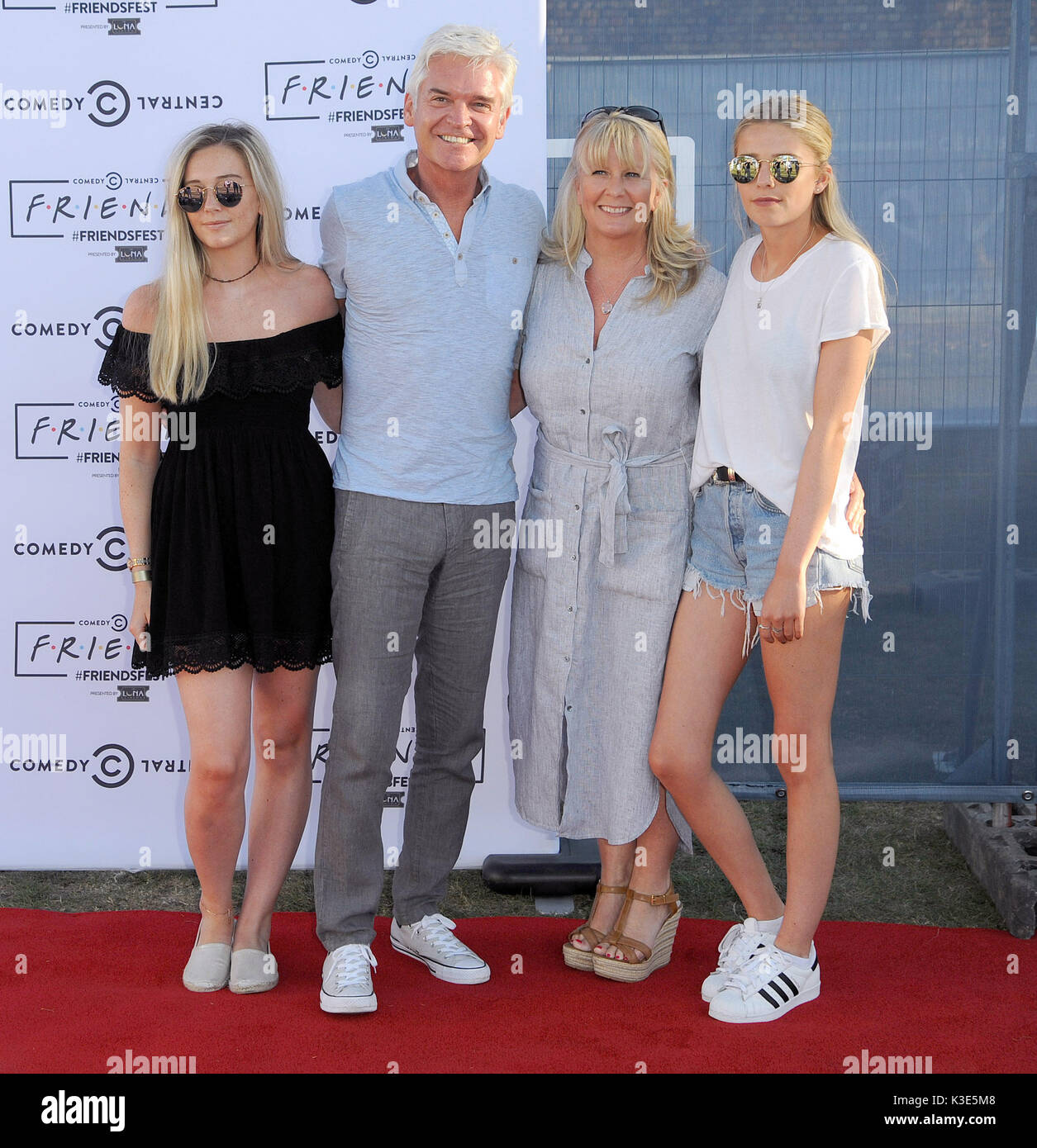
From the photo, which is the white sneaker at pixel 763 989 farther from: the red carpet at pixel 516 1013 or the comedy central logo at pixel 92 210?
the comedy central logo at pixel 92 210

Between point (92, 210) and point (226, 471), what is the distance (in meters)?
1.35

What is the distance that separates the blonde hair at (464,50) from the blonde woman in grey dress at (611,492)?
0.22 m

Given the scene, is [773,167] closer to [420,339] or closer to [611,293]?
[611,293]

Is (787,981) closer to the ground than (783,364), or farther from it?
closer to the ground

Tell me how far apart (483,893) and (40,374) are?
1.99 m

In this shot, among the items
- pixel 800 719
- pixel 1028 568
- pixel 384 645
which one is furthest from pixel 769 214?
pixel 1028 568

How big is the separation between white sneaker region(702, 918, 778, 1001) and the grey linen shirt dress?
32cm

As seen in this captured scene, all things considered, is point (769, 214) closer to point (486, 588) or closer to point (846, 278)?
point (846, 278)

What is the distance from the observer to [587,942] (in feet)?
9.03

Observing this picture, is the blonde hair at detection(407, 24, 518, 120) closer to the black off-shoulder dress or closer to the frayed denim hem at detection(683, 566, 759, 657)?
the black off-shoulder dress

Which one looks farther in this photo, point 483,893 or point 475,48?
point 483,893

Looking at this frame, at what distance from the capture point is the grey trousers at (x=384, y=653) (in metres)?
2.45

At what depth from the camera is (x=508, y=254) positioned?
2.55m

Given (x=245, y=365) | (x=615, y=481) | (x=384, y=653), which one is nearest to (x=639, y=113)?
(x=615, y=481)
